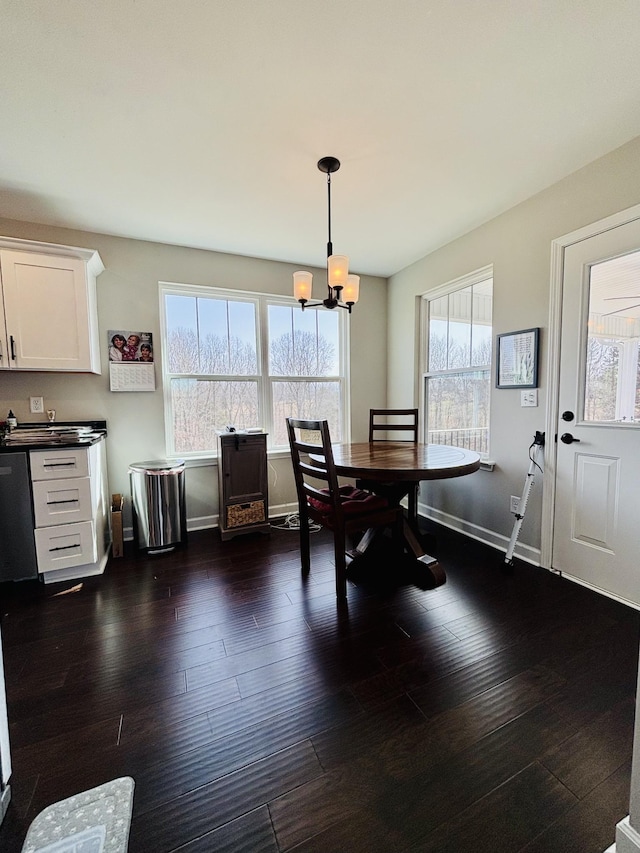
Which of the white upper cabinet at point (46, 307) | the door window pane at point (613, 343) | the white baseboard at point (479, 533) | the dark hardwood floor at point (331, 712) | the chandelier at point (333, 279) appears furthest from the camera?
the white baseboard at point (479, 533)

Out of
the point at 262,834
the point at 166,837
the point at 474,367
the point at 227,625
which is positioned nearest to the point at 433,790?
the point at 262,834

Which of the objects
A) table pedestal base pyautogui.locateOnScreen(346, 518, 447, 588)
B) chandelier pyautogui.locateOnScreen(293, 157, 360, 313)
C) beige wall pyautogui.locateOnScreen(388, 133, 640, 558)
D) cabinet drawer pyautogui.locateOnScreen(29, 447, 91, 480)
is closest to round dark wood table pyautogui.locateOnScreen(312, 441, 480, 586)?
table pedestal base pyautogui.locateOnScreen(346, 518, 447, 588)

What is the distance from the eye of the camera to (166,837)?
95 cm

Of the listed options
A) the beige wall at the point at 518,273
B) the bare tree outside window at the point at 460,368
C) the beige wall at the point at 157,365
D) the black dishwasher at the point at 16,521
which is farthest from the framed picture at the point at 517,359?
the black dishwasher at the point at 16,521

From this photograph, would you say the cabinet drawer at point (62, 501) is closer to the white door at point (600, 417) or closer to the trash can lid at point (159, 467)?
the trash can lid at point (159, 467)

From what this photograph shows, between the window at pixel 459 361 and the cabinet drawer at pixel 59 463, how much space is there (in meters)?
2.97

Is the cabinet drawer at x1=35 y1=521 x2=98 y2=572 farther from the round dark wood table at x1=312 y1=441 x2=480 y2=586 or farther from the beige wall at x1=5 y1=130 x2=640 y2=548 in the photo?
the round dark wood table at x1=312 y1=441 x2=480 y2=586

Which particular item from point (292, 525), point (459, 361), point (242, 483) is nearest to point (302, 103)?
point (459, 361)

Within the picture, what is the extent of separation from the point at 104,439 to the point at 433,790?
9.77 ft

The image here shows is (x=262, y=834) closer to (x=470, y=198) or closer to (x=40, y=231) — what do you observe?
(x=470, y=198)

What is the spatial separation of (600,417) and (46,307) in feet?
12.2

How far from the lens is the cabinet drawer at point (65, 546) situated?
2270mm

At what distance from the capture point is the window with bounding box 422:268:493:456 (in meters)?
2.92

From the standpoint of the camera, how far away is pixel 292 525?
11.0ft
